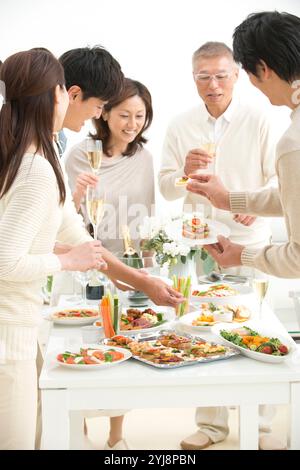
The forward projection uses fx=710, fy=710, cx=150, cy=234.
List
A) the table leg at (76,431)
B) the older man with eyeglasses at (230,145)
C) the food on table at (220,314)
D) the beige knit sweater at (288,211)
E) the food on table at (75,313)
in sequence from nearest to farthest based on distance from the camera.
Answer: the beige knit sweater at (288,211), the food on table at (220,314), the food on table at (75,313), the table leg at (76,431), the older man with eyeglasses at (230,145)

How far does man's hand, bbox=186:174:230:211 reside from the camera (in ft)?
8.46

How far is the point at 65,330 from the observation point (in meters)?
2.31

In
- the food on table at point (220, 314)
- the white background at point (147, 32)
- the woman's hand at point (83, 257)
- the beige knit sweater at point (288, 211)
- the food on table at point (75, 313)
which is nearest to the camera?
the beige knit sweater at point (288, 211)

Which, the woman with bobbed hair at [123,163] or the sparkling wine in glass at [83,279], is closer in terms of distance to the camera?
the sparkling wine in glass at [83,279]

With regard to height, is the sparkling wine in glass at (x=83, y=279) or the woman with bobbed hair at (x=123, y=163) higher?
the woman with bobbed hair at (x=123, y=163)

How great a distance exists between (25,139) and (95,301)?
97 centimetres

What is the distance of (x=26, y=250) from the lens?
178 centimetres

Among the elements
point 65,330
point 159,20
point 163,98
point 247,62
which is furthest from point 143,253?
point 159,20

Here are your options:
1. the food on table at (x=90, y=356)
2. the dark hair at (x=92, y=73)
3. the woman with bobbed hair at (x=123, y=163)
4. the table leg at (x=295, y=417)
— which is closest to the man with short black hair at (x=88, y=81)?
the dark hair at (x=92, y=73)

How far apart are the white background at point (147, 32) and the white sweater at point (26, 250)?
3355mm

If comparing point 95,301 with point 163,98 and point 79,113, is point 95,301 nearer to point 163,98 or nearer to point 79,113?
point 79,113

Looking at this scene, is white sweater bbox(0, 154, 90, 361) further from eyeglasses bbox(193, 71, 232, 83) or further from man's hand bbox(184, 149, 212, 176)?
eyeglasses bbox(193, 71, 232, 83)

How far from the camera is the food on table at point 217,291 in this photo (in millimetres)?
2607

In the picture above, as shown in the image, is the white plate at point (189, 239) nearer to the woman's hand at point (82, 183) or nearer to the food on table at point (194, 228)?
the food on table at point (194, 228)
